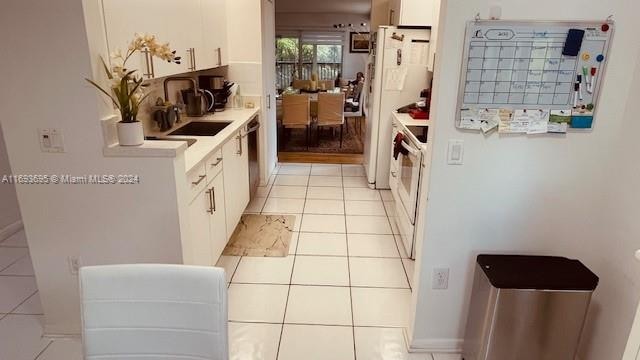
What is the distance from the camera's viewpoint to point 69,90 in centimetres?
180

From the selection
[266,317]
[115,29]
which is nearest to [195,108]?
[115,29]

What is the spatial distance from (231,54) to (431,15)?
6.93 feet

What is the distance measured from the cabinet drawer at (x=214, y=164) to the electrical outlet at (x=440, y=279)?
58.2 inches

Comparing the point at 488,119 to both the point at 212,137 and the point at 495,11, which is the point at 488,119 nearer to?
the point at 495,11

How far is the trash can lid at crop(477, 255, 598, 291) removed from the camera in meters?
1.66

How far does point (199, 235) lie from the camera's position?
7.66ft

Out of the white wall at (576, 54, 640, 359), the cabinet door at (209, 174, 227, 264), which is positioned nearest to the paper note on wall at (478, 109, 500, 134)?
the white wall at (576, 54, 640, 359)

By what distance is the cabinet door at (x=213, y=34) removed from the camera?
11.1 ft

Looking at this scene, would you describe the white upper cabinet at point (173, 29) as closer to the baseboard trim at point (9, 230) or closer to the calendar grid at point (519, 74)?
the calendar grid at point (519, 74)

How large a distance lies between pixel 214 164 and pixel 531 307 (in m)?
1.97

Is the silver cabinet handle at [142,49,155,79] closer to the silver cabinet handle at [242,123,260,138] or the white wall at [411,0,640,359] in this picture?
the silver cabinet handle at [242,123,260,138]

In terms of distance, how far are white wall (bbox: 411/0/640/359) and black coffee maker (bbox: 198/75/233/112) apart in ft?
9.16

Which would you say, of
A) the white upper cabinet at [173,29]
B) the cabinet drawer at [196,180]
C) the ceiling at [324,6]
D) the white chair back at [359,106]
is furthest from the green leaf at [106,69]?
the ceiling at [324,6]

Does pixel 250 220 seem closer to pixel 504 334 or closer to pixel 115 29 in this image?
pixel 115 29
